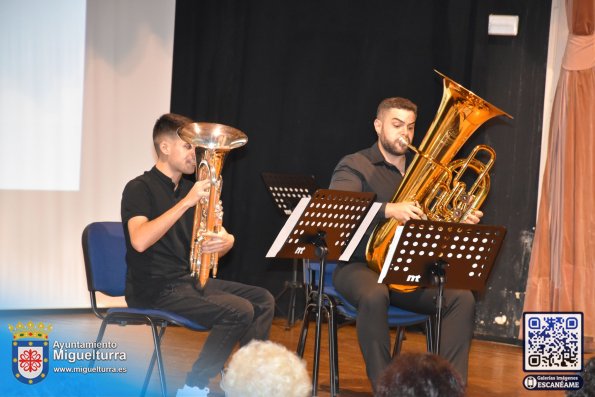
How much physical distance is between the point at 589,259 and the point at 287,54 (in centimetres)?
280

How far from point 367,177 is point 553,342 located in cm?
151

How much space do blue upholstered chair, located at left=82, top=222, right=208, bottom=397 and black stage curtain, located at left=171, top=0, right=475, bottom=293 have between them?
2.79m

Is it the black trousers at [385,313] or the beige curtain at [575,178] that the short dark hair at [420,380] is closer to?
the black trousers at [385,313]

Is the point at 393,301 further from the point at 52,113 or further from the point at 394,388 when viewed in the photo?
the point at 52,113

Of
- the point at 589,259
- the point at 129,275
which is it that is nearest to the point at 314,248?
the point at 129,275

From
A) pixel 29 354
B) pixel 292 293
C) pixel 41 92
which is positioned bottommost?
pixel 292 293

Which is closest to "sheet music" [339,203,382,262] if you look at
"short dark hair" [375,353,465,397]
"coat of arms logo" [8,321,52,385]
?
"coat of arms logo" [8,321,52,385]

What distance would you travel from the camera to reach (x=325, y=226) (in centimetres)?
388

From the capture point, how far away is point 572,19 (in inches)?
233

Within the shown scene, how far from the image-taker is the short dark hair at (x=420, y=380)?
5.59ft

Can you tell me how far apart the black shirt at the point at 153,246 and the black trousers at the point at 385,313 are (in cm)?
87

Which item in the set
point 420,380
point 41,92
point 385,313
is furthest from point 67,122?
point 420,380

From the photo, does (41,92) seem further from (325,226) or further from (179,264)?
(325,226)

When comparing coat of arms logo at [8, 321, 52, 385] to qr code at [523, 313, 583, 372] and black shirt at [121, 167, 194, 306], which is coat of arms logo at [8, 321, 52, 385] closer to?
black shirt at [121, 167, 194, 306]
